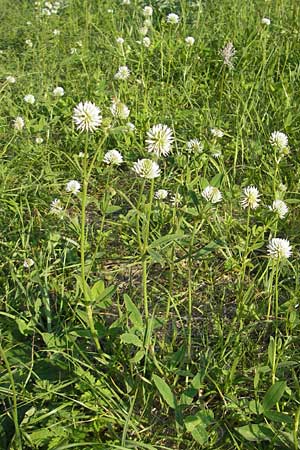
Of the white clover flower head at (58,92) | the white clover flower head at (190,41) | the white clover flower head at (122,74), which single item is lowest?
the white clover flower head at (58,92)

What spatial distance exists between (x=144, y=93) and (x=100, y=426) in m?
1.62

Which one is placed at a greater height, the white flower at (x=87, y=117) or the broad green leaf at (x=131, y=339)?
the white flower at (x=87, y=117)

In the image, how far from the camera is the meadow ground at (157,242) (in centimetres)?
117

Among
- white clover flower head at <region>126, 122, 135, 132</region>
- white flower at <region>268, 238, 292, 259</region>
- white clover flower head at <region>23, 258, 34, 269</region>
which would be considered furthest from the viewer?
white clover flower head at <region>126, 122, 135, 132</region>

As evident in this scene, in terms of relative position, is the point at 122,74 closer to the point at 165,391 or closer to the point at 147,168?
the point at 147,168

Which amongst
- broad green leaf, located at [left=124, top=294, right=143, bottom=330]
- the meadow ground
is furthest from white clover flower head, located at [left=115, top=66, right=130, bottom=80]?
broad green leaf, located at [left=124, top=294, right=143, bottom=330]

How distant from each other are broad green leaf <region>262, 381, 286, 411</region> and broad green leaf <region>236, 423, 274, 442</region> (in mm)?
42

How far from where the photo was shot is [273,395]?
1095 mm

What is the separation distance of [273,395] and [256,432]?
0.08 m

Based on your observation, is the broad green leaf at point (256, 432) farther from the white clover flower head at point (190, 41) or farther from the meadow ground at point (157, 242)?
the white clover flower head at point (190, 41)

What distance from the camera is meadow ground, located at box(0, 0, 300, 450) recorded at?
1171 mm

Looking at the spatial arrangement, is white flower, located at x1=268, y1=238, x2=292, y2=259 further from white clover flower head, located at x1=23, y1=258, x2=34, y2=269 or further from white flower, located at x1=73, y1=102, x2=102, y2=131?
white clover flower head, located at x1=23, y1=258, x2=34, y2=269

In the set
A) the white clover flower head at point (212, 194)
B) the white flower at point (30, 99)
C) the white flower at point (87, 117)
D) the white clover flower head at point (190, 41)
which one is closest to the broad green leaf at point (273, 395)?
the white clover flower head at point (212, 194)

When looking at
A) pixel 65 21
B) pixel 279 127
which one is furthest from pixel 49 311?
pixel 65 21
